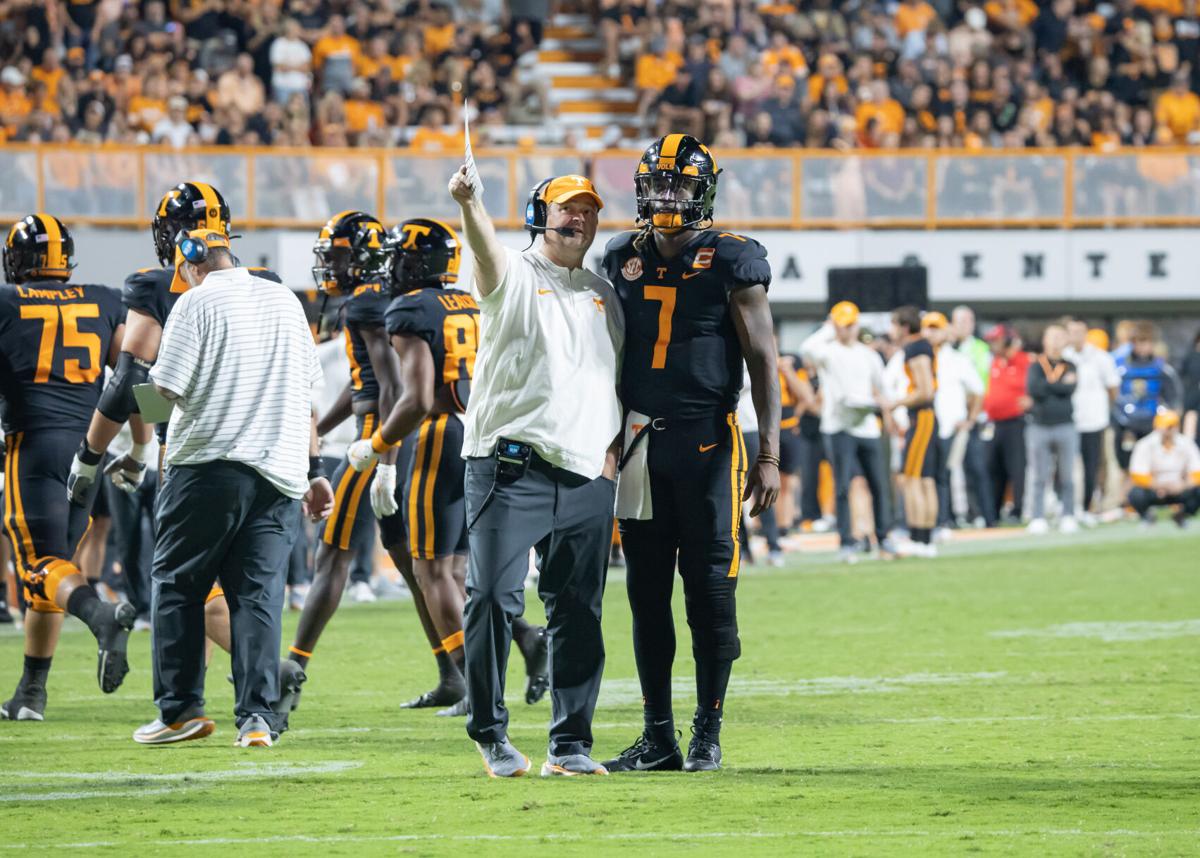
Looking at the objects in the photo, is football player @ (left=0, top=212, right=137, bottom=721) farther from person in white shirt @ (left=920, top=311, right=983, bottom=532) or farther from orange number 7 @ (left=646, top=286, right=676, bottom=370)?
person in white shirt @ (left=920, top=311, right=983, bottom=532)

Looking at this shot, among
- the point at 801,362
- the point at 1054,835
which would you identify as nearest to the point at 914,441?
the point at 801,362

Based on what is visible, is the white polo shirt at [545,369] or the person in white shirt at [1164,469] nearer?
the white polo shirt at [545,369]

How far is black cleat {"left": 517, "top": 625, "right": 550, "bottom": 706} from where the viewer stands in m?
9.05

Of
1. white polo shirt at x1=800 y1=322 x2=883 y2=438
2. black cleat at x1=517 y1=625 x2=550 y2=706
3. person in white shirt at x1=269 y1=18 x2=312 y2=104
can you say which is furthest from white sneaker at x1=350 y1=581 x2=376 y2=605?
person in white shirt at x1=269 y1=18 x2=312 y2=104

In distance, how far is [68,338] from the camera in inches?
351

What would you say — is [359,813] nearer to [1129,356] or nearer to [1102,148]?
[1129,356]

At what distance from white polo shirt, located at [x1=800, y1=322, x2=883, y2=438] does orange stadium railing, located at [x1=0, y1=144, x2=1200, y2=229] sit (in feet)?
21.2

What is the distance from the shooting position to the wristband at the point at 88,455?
8.19 metres

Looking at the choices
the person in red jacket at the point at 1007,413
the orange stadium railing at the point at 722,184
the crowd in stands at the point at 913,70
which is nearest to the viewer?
the person in red jacket at the point at 1007,413

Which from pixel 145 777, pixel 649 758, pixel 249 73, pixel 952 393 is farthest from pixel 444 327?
pixel 249 73

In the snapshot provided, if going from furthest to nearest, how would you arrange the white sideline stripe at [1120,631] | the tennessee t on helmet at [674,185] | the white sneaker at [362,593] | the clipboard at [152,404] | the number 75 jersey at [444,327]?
the white sneaker at [362,593], the white sideline stripe at [1120,631], the number 75 jersey at [444,327], the clipboard at [152,404], the tennessee t on helmet at [674,185]

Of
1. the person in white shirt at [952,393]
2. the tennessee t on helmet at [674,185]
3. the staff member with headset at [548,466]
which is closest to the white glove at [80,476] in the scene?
the staff member with headset at [548,466]

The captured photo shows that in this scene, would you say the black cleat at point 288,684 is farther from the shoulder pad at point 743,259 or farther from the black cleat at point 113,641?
the shoulder pad at point 743,259

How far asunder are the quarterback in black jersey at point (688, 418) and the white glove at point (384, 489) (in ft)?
6.47
